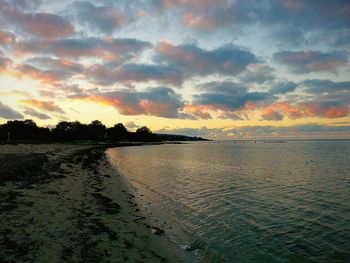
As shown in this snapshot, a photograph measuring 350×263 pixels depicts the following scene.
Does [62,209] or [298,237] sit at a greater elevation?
[62,209]

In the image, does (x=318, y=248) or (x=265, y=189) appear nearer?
(x=318, y=248)

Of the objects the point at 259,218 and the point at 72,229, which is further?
the point at 259,218

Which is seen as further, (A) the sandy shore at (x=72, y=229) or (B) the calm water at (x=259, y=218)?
(B) the calm water at (x=259, y=218)

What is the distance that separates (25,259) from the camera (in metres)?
9.97

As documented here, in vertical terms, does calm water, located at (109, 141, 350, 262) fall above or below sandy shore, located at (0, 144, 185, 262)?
below

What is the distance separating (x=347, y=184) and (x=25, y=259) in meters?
35.0

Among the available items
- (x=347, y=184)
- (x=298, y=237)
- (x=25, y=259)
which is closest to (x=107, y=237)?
(x=25, y=259)

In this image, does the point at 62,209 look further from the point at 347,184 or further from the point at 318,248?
the point at 347,184

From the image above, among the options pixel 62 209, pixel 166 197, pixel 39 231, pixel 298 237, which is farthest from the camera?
pixel 166 197

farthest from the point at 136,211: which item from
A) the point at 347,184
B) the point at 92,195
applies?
the point at 347,184

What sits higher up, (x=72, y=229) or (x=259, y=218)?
(x=72, y=229)

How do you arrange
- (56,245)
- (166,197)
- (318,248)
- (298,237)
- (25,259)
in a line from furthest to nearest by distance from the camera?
(166,197)
(298,237)
(318,248)
(56,245)
(25,259)

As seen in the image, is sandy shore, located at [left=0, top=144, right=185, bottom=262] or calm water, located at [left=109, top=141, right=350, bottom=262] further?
calm water, located at [left=109, top=141, right=350, bottom=262]

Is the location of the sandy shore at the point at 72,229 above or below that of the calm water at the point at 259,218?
above
